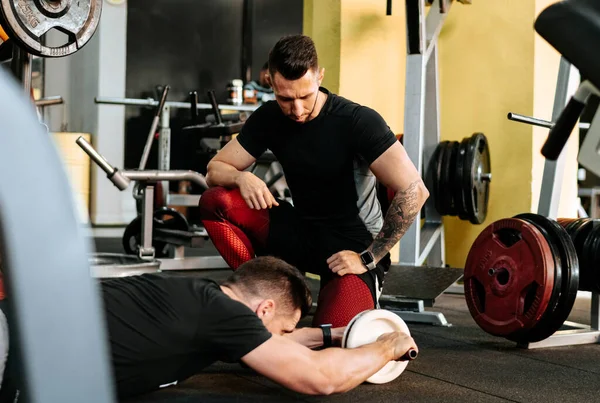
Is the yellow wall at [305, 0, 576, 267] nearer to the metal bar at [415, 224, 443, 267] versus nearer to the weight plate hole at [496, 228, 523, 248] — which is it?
the metal bar at [415, 224, 443, 267]

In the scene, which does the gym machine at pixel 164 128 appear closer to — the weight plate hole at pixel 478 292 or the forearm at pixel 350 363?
the weight plate hole at pixel 478 292

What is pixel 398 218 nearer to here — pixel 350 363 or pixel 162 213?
pixel 350 363

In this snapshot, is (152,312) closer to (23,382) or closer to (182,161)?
(23,382)

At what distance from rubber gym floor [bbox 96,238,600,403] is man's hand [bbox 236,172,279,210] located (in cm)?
48

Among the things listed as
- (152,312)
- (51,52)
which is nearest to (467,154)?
(51,52)

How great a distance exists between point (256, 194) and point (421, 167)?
1.42m

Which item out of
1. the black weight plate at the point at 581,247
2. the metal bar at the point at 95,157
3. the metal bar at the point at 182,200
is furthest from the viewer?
the metal bar at the point at 182,200

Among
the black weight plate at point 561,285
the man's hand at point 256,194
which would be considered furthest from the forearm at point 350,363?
the black weight plate at point 561,285

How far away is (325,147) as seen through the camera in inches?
88.9

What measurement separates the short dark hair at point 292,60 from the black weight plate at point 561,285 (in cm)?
97

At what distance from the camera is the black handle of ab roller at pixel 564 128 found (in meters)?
1.10

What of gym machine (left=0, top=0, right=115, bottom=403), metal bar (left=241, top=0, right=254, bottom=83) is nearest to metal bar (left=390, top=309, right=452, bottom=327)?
gym machine (left=0, top=0, right=115, bottom=403)

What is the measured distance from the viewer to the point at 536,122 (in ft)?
9.95

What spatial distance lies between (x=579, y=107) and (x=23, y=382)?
86cm
